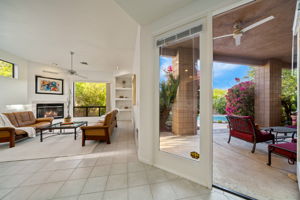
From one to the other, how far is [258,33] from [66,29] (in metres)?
4.75

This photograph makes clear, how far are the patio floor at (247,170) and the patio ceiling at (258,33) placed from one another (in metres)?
2.20

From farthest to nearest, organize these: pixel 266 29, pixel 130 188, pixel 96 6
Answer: pixel 266 29 → pixel 96 6 → pixel 130 188

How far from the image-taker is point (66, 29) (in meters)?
2.85

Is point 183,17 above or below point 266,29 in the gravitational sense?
below

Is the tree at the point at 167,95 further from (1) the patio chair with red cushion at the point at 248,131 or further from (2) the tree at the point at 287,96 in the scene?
(2) the tree at the point at 287,96

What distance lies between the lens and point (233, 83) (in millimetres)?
4945

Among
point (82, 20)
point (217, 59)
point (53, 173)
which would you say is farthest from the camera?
point (217, 59)

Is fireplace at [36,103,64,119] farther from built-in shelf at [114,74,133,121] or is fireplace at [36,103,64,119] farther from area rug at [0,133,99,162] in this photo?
built-in shelf at [114,74,133,121]

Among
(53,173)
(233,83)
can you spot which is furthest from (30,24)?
(233,83)

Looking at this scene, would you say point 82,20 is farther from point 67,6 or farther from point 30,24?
point 30,24

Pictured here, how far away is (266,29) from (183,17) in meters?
2.46

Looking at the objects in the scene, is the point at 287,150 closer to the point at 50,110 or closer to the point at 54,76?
the point at 50,110

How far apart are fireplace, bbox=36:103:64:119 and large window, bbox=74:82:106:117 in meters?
0.71

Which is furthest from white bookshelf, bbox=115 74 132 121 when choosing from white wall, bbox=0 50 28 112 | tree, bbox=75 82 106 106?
white wall, bbox=0 50 28 112
